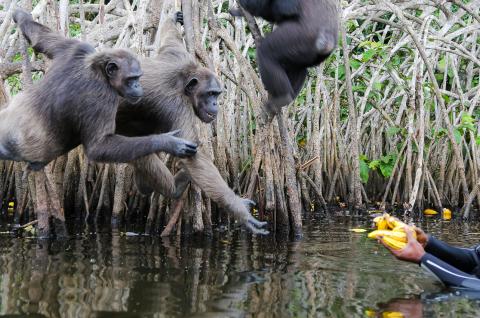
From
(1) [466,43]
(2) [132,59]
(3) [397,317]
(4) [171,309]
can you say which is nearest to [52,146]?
(2) [132,59]

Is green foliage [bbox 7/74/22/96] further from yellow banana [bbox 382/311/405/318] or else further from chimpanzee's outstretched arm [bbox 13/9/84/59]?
yellow banana [bbox 382/311/405/318]

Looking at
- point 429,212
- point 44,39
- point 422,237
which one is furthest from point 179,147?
point 429,212

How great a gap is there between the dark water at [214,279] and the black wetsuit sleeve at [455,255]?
0.28 m

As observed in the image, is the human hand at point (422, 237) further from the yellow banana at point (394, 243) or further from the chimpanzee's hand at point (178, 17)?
the chimpanzee's hand at point (178, 17)

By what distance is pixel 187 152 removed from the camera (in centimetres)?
771

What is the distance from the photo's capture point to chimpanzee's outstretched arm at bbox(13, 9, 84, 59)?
27.2 feet

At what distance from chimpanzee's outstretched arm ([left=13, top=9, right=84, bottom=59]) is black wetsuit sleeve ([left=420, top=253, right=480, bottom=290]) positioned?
383 centimetres

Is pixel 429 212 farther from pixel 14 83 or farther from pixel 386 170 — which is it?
pixel 14 83

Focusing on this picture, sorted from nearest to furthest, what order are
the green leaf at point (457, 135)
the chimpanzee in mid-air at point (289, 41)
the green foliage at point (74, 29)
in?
the chimpanzee in mid-air at point (289, 41), the green leaf at point (457, 135), the green foliage at point (74, 29)

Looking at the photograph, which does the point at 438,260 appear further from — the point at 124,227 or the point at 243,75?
the point at 124,227

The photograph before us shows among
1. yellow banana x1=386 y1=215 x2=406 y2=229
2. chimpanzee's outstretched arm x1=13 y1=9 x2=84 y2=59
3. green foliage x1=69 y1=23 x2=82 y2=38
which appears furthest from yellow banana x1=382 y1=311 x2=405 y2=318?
green foliage x1=69 y1=23 x2=82 y2=38

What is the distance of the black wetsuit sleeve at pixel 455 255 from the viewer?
788 centimetres

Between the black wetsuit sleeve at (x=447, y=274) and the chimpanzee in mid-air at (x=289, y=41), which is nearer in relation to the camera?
the black wetsuit sleeve at (x=447, y=274)

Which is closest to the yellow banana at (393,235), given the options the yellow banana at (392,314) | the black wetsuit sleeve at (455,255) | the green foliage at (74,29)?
the black wetsuit sleeve at (455,255)
